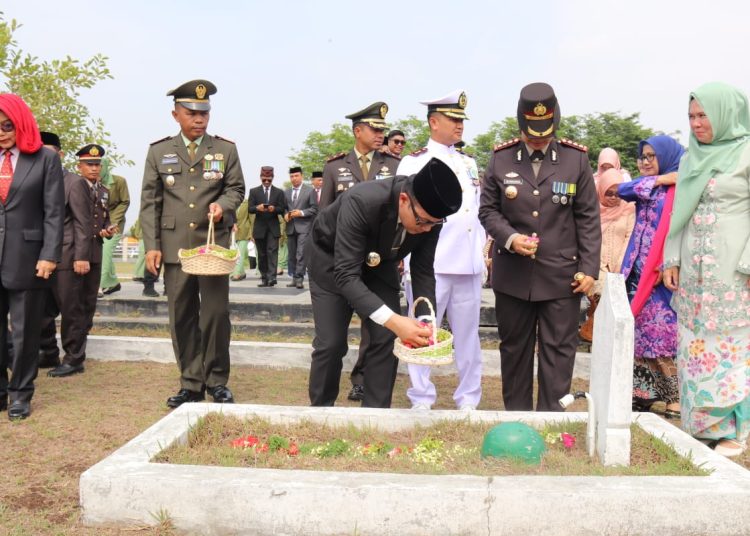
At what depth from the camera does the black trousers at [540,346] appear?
4.93 metres

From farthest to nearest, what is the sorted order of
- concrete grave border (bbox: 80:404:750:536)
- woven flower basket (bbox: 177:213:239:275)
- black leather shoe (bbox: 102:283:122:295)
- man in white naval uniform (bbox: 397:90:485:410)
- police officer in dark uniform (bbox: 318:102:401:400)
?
black leather shoe (bbox: 102:283:122:295)
police officer in dark uniform (bbox: 318:102:401:400)
man in white naval uniform (bbox: 397:90:485:410)
woven flower basket (bbox: 177:213:239:275)
concrete grave border (bbox: 80:404:750:536)

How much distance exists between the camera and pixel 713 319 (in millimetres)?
4527

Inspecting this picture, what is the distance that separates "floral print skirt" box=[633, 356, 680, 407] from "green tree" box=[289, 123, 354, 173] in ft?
134

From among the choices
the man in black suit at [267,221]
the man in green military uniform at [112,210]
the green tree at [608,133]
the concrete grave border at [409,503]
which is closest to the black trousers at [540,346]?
the concrete grave border at [409,503]

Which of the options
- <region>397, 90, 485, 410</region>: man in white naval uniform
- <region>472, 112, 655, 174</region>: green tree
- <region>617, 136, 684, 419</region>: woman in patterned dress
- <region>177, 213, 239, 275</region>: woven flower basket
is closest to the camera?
<region>177, 213, 239, 275</region>: woven flower basket

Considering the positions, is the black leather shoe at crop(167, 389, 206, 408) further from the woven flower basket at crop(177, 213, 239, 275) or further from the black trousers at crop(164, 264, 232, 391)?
the woven flower basket at crop(177, 213, 239, 275)

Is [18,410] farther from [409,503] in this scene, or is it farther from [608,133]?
[608,133]

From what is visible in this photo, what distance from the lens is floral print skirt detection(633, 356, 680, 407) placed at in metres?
5.64

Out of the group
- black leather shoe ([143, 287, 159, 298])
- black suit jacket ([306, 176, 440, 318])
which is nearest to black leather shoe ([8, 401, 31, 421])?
black suit jacket ([306, 176, 440, 318])

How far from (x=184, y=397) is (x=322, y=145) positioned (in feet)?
139

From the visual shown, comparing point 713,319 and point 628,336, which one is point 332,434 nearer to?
point 628,336

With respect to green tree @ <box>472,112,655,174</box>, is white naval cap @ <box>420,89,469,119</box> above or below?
below

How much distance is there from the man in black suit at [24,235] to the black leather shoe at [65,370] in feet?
4.56

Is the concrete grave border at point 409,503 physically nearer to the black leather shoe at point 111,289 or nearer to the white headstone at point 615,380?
the white headstone at point 615,380
